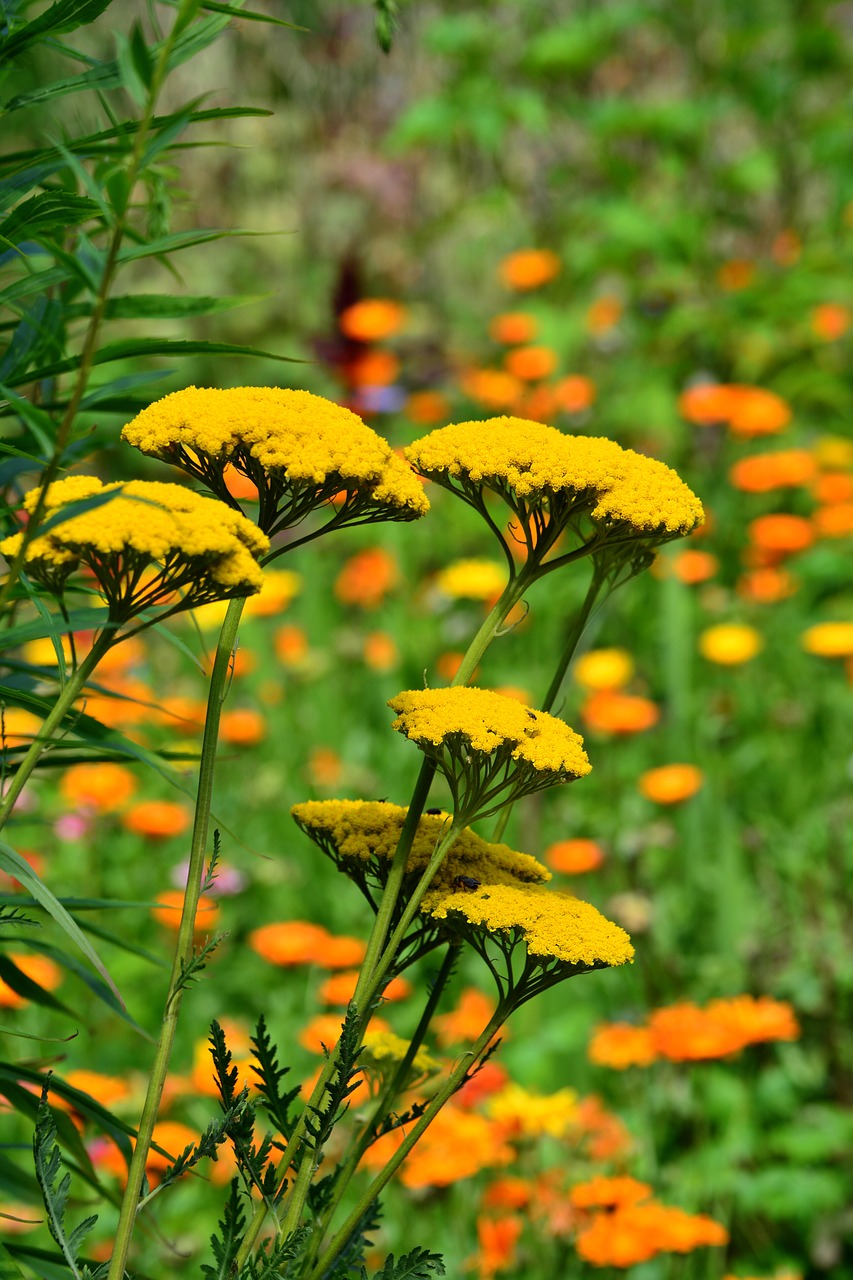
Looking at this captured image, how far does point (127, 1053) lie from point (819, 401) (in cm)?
326

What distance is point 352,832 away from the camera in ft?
2.83

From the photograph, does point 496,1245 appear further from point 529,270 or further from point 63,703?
point 529,270

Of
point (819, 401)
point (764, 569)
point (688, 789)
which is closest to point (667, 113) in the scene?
point (819, 401)

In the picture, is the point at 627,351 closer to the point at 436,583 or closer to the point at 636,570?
the point at 436,583

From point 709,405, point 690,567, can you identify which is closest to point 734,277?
point 709,405

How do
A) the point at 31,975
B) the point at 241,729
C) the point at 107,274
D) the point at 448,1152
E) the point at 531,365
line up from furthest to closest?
1. the point at 531,365
2. the point at 241,729
3. the point at 31,975
4. the point at 448,1152
5. the point at 107,274

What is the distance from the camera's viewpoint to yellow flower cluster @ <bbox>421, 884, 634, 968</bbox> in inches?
30.0

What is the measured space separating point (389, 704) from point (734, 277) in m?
4.07

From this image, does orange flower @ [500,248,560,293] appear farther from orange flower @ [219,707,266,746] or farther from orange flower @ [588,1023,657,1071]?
orange flower @ [588,1023,657,1071]

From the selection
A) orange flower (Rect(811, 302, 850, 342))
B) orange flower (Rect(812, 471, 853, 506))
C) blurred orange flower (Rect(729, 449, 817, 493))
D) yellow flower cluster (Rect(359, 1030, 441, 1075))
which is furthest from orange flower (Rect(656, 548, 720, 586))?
yellow flower cluster (Rect(359, 1030, 441, 1075))

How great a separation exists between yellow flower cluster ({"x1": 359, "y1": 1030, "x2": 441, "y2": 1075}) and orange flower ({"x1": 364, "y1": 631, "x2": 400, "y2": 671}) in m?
2.41

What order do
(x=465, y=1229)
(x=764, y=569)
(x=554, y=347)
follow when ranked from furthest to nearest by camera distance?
1. (x=554, y=347)
2. (x=764, y=569)
3. (x=465, y=1229)

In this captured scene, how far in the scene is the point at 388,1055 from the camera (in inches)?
41.3

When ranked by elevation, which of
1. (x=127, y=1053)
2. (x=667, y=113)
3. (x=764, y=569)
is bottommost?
(x=127, y=1053)
